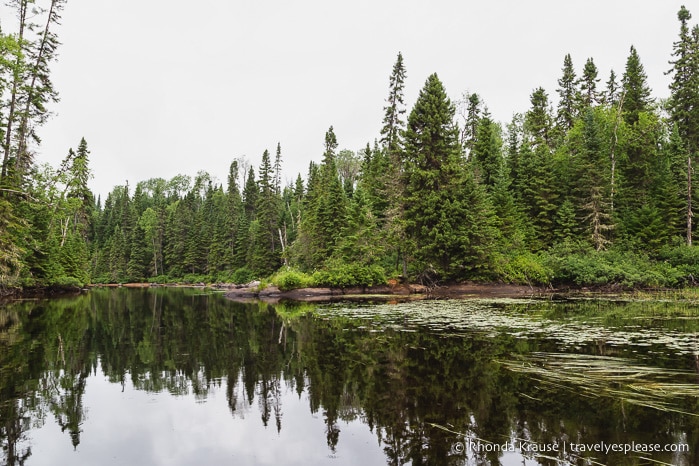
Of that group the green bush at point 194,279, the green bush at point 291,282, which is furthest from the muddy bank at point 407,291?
the green bush at point 194,279

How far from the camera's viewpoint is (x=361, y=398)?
6980mm

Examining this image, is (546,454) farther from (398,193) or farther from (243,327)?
(398,193)

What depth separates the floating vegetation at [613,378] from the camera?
636 centimetres

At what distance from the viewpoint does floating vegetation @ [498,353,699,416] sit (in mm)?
6363

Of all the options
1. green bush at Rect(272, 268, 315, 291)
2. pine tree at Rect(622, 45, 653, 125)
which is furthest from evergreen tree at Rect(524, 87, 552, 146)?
green bush at Rect(272, 268, 315, 291)

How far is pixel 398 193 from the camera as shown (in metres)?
35.5

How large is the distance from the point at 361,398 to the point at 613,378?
15.0ft

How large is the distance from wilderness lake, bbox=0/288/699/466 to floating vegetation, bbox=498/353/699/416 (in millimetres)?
35

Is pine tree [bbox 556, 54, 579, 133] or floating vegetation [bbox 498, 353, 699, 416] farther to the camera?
pine tree [bbox 556, 54, 579, 133]

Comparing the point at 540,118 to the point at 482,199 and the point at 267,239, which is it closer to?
the point at 482,199

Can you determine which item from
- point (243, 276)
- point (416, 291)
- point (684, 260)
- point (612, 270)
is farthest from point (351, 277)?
point (243, 276)

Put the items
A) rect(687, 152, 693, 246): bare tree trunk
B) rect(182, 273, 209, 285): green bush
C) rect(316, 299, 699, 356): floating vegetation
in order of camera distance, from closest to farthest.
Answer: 1. rect(316, 299, 699, 356): floating vegetation
2. rect(687, 152, 693, 246): bare tree trunk
3. rect(182, 273, 209, 285): green bush

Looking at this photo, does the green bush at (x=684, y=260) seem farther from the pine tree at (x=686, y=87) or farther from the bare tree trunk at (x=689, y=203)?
the pine tree at (x=686, y=87)

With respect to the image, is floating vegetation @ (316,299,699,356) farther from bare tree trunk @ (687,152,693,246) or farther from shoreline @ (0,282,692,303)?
bare tree trunk @ (687,152,693,246)
